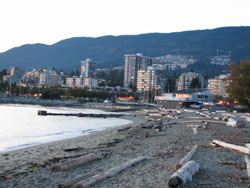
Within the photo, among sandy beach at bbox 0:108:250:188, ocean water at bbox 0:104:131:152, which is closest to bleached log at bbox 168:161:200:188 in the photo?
sandy beach at bbox 0:108:250:188

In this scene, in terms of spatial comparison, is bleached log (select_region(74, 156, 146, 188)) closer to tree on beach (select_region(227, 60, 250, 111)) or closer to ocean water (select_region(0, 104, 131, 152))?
ocean water (select_region(0, 104, 131, 152))

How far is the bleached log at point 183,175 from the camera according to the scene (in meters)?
6.57

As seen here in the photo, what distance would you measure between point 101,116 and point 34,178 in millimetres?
36768

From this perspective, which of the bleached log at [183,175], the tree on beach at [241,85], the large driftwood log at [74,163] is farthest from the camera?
the tree on beach at [241,85]

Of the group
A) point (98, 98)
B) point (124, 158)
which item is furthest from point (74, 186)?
point (98, 98)

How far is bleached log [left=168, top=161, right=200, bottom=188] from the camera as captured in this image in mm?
6566

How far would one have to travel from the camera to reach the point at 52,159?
11.0m

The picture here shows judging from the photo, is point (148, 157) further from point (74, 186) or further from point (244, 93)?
point (244, 93)

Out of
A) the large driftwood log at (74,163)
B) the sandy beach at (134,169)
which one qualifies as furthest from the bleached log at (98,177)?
the large driftwood log at (74,163)

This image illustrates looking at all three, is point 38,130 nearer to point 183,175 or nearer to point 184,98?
point 183,175

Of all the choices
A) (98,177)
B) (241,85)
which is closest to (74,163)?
(98,177)

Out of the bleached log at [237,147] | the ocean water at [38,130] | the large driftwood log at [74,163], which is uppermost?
the bleached log at [237,147]

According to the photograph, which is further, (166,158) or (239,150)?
(239,150)

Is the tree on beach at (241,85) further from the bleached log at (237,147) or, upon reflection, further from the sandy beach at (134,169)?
the sandy beach at (134,169)
